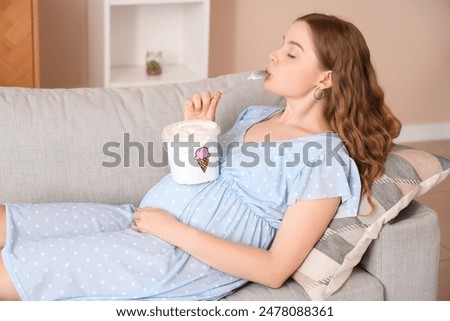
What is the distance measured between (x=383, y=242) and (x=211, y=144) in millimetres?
459

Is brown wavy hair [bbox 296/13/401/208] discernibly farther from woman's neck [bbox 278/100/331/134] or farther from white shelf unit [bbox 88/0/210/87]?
white shelf unit [bbox 88/0/210/87]

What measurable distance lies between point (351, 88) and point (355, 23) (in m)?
2.11

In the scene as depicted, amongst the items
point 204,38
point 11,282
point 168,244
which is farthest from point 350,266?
point 204,38

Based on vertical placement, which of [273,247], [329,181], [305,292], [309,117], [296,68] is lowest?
[305,292]

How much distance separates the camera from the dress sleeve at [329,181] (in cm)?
198

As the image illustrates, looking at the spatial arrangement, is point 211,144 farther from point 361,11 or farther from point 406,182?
point 361,11

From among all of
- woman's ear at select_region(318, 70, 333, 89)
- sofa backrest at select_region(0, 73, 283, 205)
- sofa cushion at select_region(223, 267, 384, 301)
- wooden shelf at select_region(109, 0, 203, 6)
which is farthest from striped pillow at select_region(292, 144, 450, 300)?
wooden shelf at select_region(109, 0, 203, 6)

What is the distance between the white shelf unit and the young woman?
4.73 feet

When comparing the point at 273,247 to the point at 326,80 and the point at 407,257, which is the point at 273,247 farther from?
the point at 326,80

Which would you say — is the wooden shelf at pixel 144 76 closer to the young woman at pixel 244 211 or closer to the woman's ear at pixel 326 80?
the young woman at pixel 244 211

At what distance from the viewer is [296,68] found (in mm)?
2123

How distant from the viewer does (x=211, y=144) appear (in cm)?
204

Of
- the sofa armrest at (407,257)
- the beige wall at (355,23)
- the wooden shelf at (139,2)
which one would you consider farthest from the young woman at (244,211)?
the beige wall at (355,23)

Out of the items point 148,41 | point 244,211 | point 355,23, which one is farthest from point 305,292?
point 355,23
